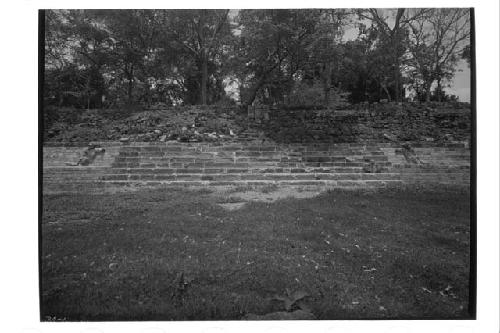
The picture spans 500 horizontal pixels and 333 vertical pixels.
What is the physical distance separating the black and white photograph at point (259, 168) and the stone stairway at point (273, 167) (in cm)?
3

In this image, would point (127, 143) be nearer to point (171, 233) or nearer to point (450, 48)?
point (171, 233)

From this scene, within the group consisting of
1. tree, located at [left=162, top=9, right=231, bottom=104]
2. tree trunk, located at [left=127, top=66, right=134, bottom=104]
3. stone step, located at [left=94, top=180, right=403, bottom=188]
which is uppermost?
tree, located at [left=162, top=9, right=231, bottom=104]

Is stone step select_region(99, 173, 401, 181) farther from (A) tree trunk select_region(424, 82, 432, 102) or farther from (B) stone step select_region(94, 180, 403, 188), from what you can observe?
(A) tree trunk select_region(424, 82, 432, 102)

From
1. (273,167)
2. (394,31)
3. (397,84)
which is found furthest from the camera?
(397,84)

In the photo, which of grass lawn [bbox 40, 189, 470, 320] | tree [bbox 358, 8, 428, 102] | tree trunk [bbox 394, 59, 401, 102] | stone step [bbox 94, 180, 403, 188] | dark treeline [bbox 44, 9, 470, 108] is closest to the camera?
grass lawn [bbox 40, 189, 470, 320]

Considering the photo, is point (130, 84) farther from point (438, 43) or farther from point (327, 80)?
point (438, 43)

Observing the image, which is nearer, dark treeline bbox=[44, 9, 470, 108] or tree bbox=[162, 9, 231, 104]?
dark treeline bbox=[44, 9, 470, 108]

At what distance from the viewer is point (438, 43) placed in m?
4.65

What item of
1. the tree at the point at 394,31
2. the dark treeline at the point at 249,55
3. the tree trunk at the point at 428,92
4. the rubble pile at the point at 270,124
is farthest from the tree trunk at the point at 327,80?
the tree trunk at the point at 428,92

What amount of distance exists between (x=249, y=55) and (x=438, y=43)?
153 inches

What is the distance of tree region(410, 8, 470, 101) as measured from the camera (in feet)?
12.2

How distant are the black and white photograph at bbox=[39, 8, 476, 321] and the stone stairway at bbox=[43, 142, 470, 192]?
29 millimetres

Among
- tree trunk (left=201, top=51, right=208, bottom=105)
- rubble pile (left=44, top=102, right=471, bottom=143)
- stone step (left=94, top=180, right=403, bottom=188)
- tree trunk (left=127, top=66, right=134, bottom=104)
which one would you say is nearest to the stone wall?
rubble pile (left=44, top=102, right=471, bottom=143)

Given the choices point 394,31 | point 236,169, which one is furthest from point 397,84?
point 236,169
